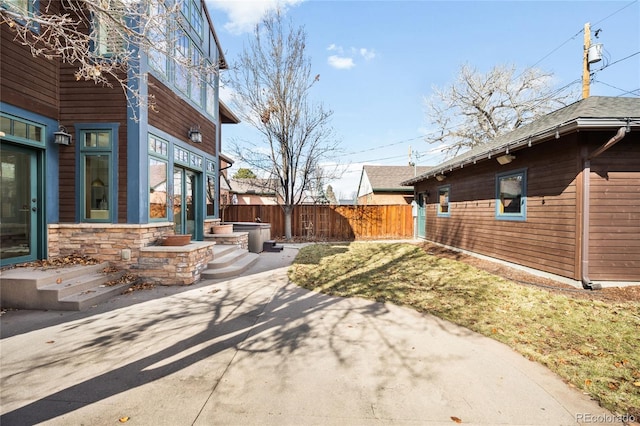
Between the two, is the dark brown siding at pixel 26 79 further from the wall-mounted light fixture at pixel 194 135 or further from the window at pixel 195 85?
the window at pixel 195 85

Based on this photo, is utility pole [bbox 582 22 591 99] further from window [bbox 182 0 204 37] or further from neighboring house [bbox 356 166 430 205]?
window [bbox 182 0 204 37]

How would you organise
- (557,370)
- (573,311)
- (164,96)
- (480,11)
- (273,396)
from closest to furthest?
1. (273,396)
2. (557,370)
3. (573,311)
4. (164,96)
5. (480,11)

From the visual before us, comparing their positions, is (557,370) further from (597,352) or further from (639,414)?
(597,352)

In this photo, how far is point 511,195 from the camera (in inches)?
279

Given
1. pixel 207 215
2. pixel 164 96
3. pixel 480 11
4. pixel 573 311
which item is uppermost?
pixel 480 11

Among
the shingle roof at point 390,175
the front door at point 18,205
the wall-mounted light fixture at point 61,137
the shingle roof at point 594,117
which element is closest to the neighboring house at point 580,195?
the shingle roof at point 594,117

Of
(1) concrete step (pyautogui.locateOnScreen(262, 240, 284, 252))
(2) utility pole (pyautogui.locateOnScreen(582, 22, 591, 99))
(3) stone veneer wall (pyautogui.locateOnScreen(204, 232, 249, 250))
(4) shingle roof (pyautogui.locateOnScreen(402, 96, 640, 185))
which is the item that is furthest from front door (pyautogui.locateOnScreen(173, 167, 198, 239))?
(2) utility pole (pyautogui.locateOnScreen(582, 22, 591, 99))

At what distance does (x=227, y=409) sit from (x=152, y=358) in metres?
1.15

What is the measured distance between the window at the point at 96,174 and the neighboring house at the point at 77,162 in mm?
20

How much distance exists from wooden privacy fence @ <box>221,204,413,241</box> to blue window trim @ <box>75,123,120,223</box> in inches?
342

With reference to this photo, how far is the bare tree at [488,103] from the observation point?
671 inches

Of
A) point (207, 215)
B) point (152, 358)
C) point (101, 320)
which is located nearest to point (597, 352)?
point (152, 358)

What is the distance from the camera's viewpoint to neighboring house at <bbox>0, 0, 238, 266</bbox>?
461 centimetres

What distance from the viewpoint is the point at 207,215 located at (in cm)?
877
